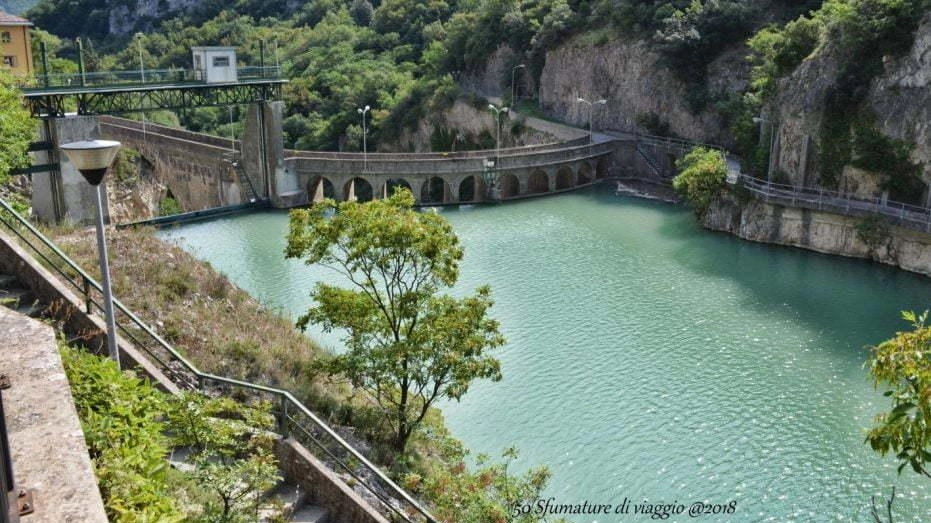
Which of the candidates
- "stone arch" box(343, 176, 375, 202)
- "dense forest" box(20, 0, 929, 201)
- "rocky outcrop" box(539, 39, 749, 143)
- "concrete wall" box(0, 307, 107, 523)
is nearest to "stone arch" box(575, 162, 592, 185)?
"rocky outcrop" box(539, 39, 749, 143)

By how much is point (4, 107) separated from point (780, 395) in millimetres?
22970

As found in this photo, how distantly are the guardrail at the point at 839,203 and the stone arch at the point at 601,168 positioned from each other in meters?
14.8

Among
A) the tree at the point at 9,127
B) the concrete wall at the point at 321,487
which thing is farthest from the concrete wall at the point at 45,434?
the tree at the point at 9,127

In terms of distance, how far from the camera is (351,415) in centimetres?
1628

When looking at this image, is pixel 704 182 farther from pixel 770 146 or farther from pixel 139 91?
pixel 139 91

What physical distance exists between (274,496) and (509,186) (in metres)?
45.9

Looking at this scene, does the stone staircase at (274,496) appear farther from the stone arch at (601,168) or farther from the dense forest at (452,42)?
the stone arch at (601,168)

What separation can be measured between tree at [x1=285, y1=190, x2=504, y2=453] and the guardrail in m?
25.4

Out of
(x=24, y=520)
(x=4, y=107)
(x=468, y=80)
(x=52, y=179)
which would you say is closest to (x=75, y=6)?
(x=468, y=80)

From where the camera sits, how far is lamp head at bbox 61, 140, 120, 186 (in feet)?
28.8

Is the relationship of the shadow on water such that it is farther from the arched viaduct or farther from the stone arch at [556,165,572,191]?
the stone arch at [556,165,572,191]

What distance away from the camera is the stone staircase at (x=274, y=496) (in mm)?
9453

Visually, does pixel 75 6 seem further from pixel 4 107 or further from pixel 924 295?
pixel 924 295

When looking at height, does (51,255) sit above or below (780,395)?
above
